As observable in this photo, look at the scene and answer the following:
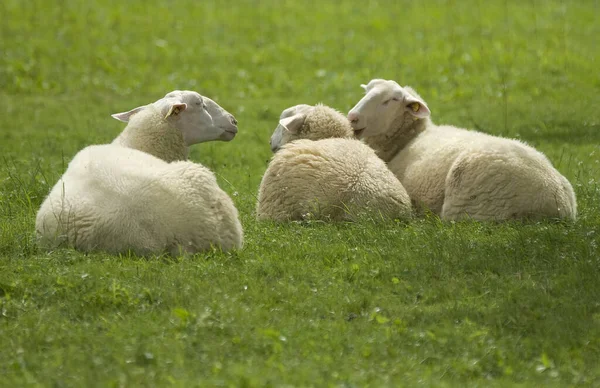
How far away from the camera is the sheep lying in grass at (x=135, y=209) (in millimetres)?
6777

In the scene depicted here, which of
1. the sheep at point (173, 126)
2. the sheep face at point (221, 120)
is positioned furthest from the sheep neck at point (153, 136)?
the sheep face at point (221, 120)

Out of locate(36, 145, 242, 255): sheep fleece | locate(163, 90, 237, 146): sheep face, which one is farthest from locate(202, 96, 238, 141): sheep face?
locate(36, 145, 242, 255): sheep fleece

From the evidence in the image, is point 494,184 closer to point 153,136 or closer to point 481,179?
point 481,179

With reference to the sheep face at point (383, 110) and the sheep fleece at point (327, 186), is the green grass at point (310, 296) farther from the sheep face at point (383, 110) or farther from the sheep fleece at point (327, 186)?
the sheep face at point (383, 110)

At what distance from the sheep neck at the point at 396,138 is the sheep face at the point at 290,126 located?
892 mm

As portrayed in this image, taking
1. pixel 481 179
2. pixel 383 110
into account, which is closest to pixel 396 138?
pixel 383 110

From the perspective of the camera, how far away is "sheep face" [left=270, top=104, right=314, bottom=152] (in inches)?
358

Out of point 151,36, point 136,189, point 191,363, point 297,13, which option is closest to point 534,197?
point 136,189

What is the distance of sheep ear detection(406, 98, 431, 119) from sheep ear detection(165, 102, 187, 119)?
8.09 ft

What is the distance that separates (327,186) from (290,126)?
1146 millimetres

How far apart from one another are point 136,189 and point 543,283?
2.73m

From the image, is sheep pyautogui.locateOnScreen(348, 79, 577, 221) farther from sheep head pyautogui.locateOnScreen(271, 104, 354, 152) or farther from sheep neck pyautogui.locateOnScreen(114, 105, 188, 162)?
sheep neck pyautogui.locateOnScreen(114, 105, 188, 162)

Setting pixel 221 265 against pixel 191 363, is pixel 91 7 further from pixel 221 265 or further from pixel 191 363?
pixel 191 363

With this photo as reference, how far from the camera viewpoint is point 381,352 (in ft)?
18.0
